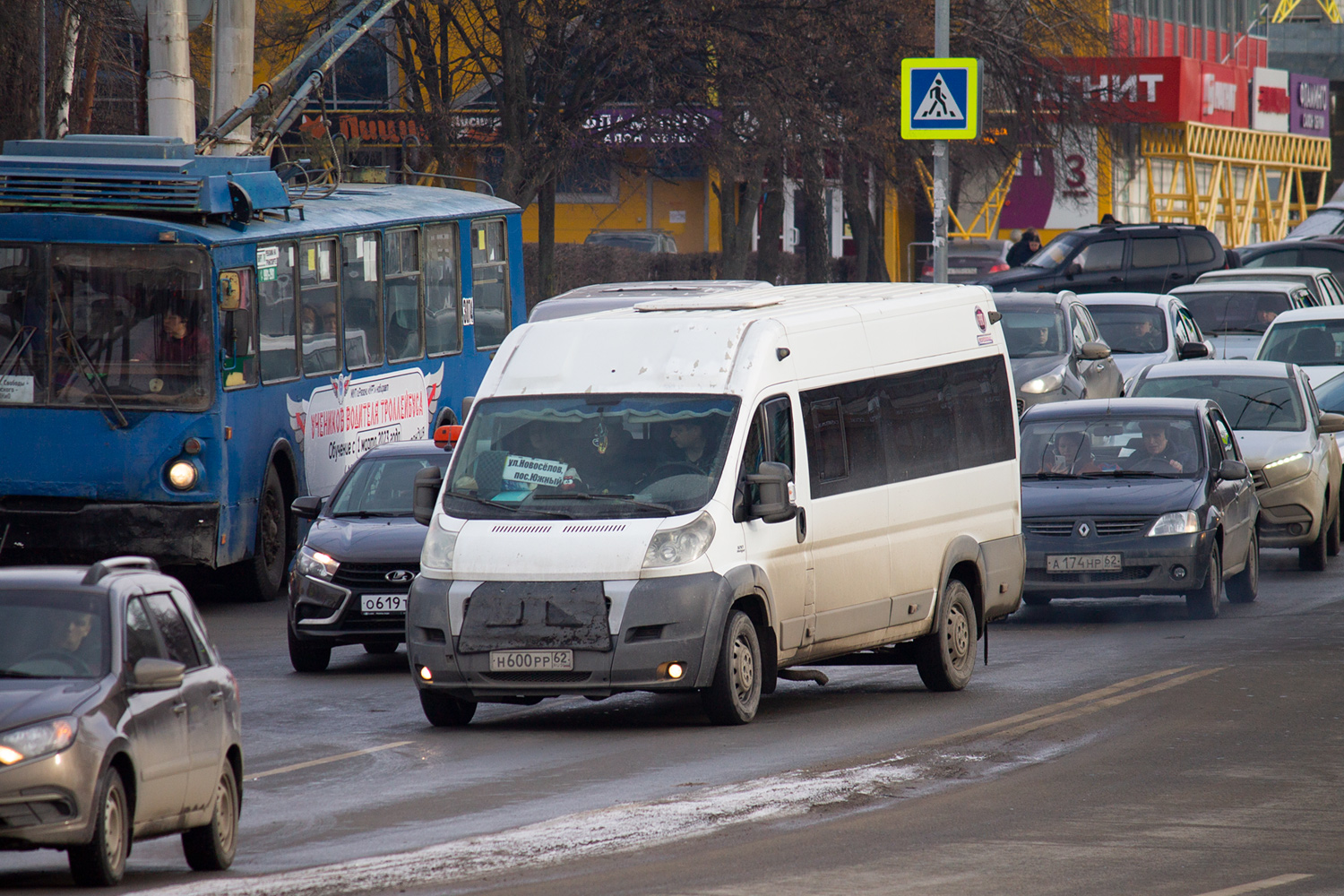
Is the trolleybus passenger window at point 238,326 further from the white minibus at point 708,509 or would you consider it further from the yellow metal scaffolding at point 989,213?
the yellow metal scaffolding at point 989,213

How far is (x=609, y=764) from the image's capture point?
11.2 metres

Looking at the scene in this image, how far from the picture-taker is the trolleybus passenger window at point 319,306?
20.2m

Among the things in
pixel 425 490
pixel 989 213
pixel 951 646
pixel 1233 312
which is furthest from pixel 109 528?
pixel 989 213

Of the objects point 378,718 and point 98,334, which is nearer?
point 378,718

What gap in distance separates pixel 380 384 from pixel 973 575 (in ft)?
28.3

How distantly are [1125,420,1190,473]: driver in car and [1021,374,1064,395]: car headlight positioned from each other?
6387mm

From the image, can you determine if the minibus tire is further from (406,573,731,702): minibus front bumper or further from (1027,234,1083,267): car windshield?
(1027,234,1083,267): car windshield

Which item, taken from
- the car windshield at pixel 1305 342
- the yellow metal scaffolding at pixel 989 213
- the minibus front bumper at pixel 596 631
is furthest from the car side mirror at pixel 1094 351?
the yellow metal scaffolding at pixel 989 213

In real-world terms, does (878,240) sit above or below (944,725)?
above

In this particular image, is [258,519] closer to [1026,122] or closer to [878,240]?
[1026,122]

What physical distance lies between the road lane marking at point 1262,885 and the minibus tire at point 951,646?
586cm

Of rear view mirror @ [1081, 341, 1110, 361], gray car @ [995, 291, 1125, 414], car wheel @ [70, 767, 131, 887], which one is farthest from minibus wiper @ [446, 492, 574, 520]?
rear view mirror @ [1081, 341, 1110, 361]

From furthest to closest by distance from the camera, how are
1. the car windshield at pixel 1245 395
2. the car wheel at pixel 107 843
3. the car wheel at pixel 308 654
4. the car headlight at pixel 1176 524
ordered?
the car windshield at pixel 1245 395
the car headlight at pixel 1176 524
the car wheel at pixel 308 654
the car wheel at pixel 107 843

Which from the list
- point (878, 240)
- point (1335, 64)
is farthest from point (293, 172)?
point (1335, 64)
